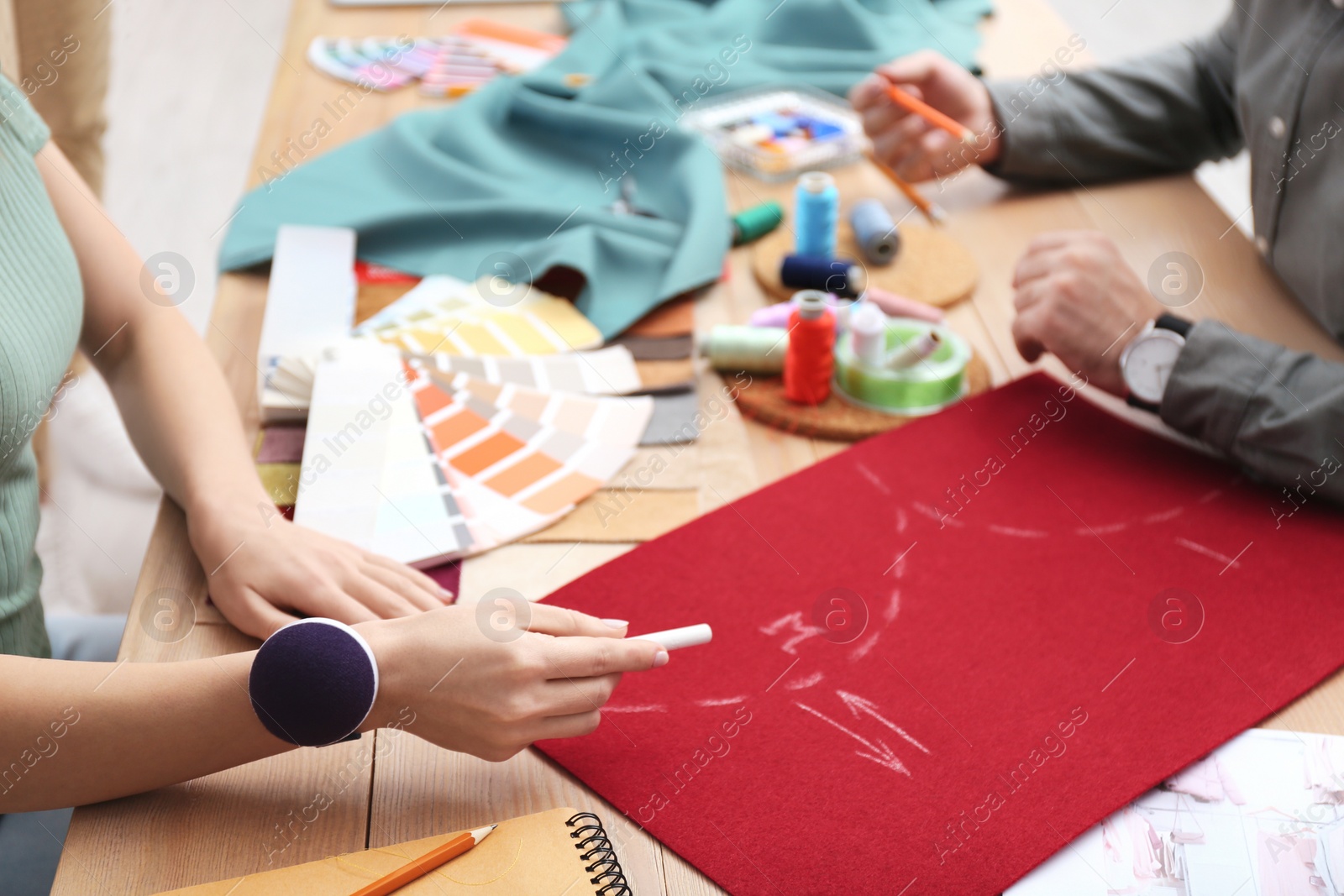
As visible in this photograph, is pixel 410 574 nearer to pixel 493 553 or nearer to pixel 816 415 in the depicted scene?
pixel 493 553

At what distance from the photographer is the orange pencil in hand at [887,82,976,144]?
150 centimetres

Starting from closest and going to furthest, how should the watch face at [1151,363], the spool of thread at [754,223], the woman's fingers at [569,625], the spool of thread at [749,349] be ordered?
1. the woman's fingers at [569,625]
2. the watch face at [1151,363]
3. the spool of thread at [749,349]
4. the spool of thread at [754,223]

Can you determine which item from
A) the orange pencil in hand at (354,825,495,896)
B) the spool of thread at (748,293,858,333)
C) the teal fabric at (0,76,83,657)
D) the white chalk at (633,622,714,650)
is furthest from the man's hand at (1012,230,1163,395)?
the teal fabric at (0,76,83,657)

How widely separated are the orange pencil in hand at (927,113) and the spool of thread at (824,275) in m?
0.28

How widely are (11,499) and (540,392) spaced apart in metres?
0.51

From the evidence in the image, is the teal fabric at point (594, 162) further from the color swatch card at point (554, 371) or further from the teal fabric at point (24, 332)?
the teal fabric at point (24, 332)

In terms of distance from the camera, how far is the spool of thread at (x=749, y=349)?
1231 mm

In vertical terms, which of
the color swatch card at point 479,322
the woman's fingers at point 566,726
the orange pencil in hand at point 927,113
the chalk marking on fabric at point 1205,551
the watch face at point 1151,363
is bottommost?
the color swatch card at point 479,322

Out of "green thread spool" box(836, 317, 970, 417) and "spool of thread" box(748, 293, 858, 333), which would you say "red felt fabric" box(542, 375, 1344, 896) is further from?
"spool of thread" box(748, 293, 858, 333)

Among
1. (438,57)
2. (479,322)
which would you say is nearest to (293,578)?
(479,322)

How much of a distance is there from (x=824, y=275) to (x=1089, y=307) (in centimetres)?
34

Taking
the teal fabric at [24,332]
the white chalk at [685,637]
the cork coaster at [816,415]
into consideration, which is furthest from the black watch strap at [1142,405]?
the teal fabric at [24,332]

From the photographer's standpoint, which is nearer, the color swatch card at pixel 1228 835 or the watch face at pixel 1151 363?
the color swatch card at pixel 1228 835

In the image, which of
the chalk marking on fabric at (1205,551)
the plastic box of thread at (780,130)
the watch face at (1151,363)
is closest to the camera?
the chalk marking on fabric at (1205,551)
